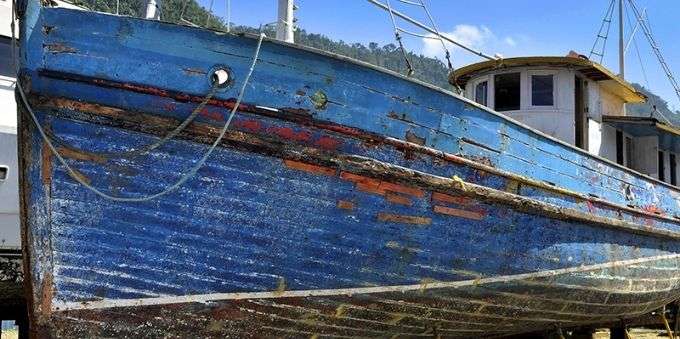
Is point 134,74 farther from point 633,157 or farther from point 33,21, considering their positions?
point 633,157

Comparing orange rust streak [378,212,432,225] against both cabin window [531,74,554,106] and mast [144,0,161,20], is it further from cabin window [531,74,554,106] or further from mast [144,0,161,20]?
cabin window [531,74,554,106]

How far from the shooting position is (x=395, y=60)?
4476 inches

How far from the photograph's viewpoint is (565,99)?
26.8ft

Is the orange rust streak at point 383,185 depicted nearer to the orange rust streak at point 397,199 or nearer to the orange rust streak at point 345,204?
the orange rust streak at point 397,199

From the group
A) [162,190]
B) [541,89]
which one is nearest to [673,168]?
[541,89]

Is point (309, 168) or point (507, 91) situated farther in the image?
point (507, 91)

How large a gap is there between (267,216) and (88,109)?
61.7 inches

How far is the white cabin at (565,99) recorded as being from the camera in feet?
26.6

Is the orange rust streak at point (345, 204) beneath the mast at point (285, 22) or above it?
beneath

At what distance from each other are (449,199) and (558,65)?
12.1 feet

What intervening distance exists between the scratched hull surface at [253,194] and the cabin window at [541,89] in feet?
8.24

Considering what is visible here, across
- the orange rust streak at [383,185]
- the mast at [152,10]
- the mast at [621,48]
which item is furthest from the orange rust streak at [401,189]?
the mast at [621,48]

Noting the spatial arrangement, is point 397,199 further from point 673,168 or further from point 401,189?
point 673,168

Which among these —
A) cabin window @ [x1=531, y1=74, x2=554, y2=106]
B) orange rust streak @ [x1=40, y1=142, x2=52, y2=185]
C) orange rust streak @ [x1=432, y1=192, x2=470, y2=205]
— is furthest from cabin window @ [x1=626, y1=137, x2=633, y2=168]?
orange rust streak @ [x1=40, y1=142, x2=52, y2=185]
